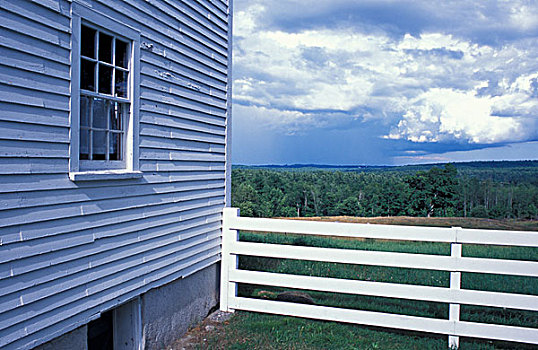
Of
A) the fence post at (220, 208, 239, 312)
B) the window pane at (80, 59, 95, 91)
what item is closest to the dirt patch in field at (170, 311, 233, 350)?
the fence post at (220, 208, 239, 312)

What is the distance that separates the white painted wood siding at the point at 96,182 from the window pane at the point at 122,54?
0.21 m

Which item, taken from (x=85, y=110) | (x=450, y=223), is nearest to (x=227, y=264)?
(x=85, y=110)

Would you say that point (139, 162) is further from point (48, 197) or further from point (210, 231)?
point (210, 231)

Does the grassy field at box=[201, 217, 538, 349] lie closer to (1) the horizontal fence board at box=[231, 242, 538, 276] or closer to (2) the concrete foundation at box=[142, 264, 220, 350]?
(2) the concrete foundation at box=[142, 264, 220, 350]

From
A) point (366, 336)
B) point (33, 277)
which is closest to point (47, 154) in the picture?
point (33, 277)

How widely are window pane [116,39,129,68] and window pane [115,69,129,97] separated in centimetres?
8

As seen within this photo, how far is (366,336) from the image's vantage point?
5367 millimetres

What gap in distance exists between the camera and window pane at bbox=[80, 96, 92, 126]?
3.76m

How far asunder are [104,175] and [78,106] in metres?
0.64

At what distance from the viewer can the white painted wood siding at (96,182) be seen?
9.98 feet

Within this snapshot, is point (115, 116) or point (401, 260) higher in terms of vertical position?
point (115, 116)

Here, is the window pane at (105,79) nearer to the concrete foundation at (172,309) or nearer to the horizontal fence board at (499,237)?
the concrete foundation at (172,309)

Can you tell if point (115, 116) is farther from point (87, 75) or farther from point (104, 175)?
point (104, 175)

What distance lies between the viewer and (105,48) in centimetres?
402
